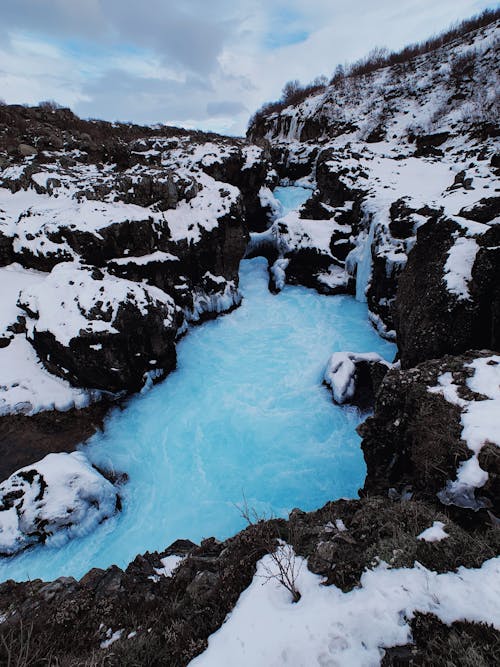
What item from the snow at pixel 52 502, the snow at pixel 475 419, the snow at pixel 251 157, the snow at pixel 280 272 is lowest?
the snow at pixel 52 502

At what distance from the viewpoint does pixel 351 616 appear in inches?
123

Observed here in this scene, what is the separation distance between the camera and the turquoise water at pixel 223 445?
8.77 meters

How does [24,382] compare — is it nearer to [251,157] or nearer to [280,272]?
[280,272]

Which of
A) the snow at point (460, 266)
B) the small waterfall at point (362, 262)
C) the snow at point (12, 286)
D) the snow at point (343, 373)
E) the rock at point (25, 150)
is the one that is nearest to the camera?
the snow at point (460, 266)

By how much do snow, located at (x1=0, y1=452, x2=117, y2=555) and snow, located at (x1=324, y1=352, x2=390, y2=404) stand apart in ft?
27.4

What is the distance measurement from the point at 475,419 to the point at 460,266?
19.1 ft

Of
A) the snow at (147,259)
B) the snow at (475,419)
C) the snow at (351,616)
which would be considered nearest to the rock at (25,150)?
the snow at (147,259)

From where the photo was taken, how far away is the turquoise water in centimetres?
877

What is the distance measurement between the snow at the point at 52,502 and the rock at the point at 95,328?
355 cm

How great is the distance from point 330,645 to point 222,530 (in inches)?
255

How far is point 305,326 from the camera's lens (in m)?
17.7

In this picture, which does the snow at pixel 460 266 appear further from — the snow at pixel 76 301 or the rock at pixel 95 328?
the snow at pixel 76 301

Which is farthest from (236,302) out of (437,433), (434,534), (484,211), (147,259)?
(434,534)

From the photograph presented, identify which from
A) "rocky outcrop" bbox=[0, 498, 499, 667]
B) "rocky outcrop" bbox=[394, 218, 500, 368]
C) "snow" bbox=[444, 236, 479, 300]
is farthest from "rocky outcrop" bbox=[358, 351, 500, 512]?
"snow" bbox=[444, 236, 479, 300]
